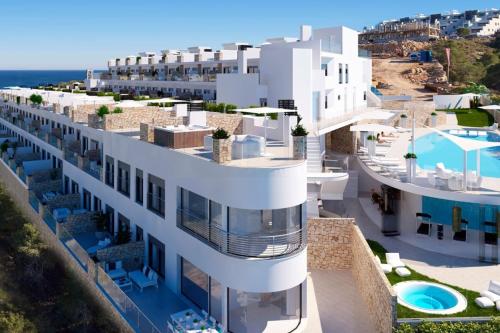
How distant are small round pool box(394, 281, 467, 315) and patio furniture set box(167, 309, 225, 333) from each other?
20.5 ft

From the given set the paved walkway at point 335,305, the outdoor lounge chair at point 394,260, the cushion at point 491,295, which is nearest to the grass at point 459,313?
the cushion at point 491,295

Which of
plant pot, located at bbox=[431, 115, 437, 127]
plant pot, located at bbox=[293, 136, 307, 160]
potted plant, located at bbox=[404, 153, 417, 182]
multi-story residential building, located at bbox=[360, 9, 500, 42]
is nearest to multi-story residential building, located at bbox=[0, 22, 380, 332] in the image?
plant pot, located at bbox=[293, 136, 307, 160]

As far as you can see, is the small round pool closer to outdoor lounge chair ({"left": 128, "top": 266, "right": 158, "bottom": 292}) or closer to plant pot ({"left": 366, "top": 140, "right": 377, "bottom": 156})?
outdoor lounge chair ({"left": 128, "top": 266, "right": 158, "bottom": 292})

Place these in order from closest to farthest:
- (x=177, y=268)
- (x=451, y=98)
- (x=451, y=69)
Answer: (x=177, y=268)
(x=451, y=98)
(x=451, y=69)

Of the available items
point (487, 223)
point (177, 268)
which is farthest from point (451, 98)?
point (177, 268)

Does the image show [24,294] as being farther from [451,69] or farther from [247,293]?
[451,69]

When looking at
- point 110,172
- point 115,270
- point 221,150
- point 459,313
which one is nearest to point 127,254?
point 115,270

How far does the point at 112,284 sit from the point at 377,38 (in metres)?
138

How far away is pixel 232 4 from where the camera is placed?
65.3m

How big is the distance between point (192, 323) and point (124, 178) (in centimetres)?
934

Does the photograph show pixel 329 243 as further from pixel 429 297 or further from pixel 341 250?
pixel 429 297

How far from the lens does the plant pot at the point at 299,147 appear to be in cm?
1697

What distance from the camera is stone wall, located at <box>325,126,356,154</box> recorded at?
3681 cm

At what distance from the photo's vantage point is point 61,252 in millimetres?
23391
